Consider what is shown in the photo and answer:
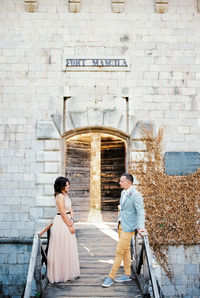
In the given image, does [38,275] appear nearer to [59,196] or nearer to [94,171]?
[59,196]

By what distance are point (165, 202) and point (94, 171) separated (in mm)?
4056

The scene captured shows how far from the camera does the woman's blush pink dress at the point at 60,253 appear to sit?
3.63 m

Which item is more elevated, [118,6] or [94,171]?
[118,6]

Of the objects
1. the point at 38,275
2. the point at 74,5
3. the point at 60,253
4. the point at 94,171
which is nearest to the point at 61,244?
the point at 60,253

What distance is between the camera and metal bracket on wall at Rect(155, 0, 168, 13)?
5699 millimetres

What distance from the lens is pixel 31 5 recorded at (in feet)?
18.8

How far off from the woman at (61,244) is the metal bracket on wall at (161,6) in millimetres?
4323

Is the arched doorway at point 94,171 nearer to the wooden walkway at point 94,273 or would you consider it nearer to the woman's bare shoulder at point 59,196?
the wooden walkway at point 94,273

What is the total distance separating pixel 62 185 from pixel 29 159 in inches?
81.2

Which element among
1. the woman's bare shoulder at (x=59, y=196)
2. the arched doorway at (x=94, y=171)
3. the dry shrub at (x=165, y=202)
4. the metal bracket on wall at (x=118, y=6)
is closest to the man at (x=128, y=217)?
the woman's bare shoulder at (x=59, y=196)

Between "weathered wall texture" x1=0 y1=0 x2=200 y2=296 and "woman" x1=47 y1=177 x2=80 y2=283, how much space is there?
67.6 inches

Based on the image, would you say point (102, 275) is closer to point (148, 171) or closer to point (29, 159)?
point (148, 171)

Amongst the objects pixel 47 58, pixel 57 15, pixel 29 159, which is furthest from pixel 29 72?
pixel 29 159

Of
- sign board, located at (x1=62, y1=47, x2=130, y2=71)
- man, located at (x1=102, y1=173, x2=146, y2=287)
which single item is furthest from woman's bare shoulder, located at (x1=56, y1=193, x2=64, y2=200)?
sign board, located at (x1=62, y1=47, x2=130, y2=71)
